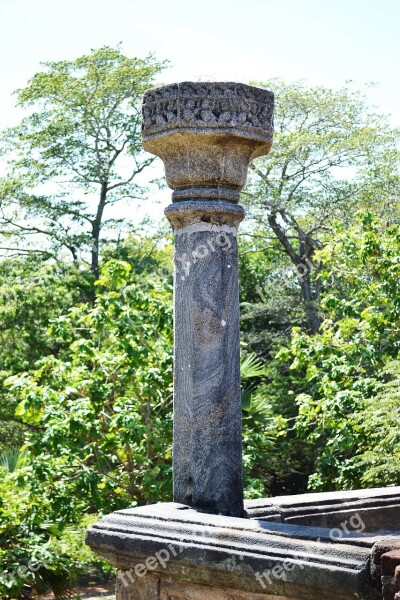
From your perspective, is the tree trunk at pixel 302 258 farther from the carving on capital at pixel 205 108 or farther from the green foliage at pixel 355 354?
the carving on capital at pixel 205 108

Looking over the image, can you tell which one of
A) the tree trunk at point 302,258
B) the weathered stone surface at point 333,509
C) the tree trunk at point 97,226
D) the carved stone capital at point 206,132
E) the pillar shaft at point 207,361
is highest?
the tree trunk at point 97,226

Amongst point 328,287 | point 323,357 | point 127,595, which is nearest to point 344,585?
point 127,595

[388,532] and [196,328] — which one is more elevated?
[196,328]

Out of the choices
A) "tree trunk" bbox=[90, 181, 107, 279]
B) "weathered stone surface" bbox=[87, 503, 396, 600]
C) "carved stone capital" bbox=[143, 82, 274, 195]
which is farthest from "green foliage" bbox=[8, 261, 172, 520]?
"tree trunk" bbox=[90, 181, 107, 279]

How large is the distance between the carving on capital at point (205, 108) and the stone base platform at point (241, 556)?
5.75 feet

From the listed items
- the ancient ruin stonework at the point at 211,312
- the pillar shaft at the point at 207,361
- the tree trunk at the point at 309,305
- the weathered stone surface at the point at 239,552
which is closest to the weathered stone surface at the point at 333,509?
the ancient ruin stonework at the point at 211,312

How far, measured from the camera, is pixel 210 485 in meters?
4.33

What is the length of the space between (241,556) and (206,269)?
157 cm

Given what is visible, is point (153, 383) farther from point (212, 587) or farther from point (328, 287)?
point (328, 287)

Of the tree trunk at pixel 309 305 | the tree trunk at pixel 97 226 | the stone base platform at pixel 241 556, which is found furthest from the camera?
the tree trunk at pixel 97 226

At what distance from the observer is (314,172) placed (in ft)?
67.5

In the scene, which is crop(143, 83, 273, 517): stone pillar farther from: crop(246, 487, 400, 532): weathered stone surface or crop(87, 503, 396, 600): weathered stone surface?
crop(87, 503, 396, 600): weathered stone surface

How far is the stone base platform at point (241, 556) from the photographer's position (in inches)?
116

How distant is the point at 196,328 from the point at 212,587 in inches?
52.5
